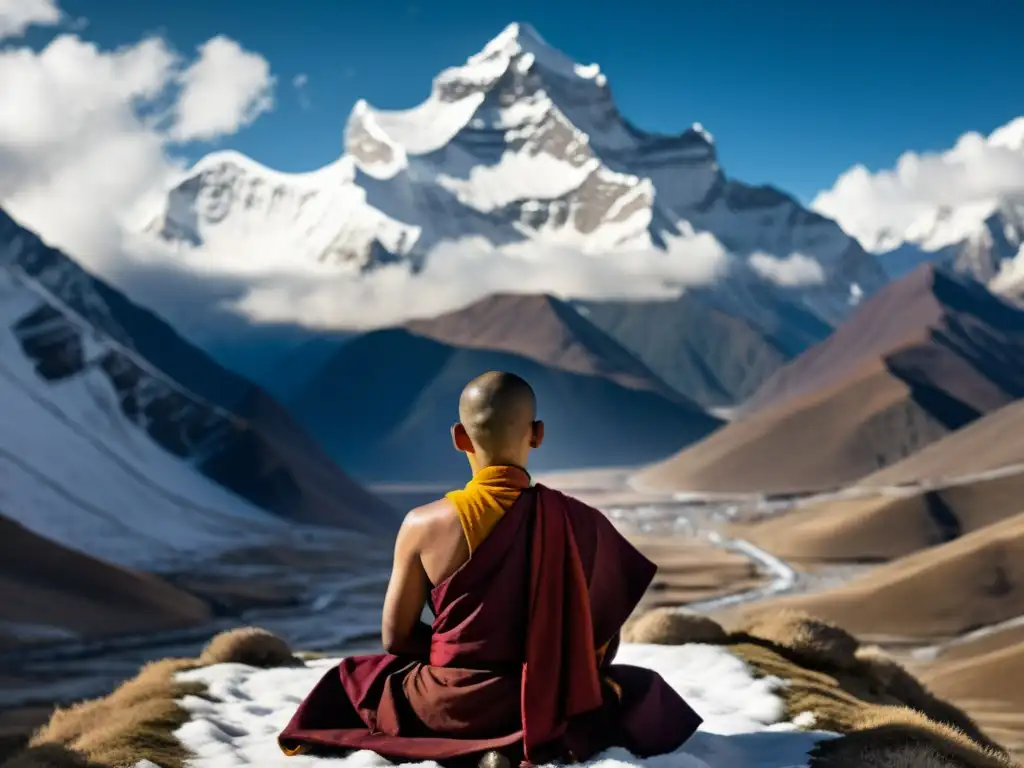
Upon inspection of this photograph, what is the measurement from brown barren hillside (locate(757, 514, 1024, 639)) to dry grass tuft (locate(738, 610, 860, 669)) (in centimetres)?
4917

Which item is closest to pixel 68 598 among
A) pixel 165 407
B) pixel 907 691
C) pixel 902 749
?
pixel 165 407

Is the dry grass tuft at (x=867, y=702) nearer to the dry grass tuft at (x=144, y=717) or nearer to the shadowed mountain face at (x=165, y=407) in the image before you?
the dry grass tuft at (x=144, y=717)

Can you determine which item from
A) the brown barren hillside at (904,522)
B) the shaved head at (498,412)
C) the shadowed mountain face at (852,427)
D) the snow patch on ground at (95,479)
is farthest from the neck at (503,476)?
the shadowed mountain face at (852,427)

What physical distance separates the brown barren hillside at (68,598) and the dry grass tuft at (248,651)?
50.9m

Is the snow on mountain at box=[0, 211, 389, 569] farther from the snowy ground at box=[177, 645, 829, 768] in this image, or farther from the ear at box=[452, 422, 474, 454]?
the ear at box=[452, 422, 474, 454]

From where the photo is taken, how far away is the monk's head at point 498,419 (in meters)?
8.20

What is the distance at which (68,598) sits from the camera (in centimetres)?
6656

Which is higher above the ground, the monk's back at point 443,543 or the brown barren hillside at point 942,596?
the brown barren hillside at point 942,596

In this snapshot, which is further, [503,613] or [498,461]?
[498,461]

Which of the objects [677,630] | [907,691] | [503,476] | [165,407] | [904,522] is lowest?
[907,691]

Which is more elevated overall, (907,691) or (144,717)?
(907,691)

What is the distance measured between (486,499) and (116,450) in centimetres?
10775

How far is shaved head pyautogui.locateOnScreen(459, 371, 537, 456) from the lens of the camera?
8188 mm

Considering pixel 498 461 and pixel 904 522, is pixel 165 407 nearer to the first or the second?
pixel 904 522
